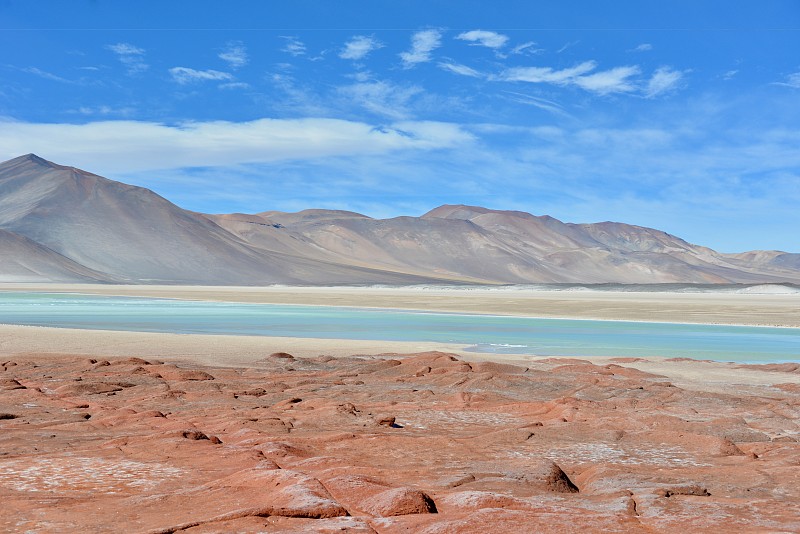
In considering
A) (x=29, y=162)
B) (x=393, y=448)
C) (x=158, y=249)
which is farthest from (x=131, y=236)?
(x=393, y=448)

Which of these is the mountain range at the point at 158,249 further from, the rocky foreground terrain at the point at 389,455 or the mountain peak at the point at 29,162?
the rocky foreground terrain at the point at 389,455

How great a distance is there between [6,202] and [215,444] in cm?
17558

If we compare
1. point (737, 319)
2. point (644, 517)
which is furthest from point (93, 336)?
point (737, 319)

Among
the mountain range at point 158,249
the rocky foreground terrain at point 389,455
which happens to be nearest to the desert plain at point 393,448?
the rocky foreground terrain at point 389,455

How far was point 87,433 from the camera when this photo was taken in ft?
27.0

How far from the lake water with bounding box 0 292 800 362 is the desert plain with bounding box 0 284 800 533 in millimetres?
6311

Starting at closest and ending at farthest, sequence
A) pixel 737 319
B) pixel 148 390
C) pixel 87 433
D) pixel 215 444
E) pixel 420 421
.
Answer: pixel 215 444 < pixel 87 433 < pixel 420 421 < pixel 148 390 < pixel 737 319

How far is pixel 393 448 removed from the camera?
7.40 metres

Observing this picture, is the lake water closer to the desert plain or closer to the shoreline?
the shoreline

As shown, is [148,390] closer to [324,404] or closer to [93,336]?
[324,404]

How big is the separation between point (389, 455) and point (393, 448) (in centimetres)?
24

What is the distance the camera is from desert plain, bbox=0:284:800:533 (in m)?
4.88

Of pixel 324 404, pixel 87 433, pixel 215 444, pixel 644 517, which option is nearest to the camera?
pixel 644 517

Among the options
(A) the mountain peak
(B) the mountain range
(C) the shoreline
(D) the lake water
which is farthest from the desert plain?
(A) the mountain peak
